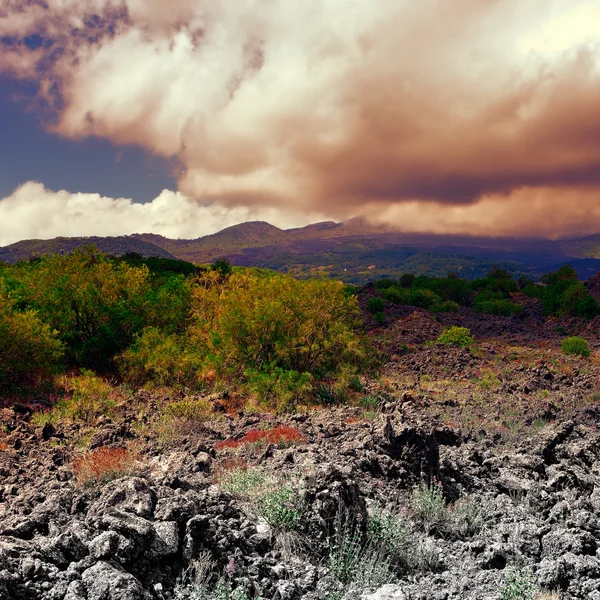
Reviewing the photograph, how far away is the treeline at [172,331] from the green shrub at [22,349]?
36 millimetres

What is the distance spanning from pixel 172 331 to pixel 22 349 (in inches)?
300

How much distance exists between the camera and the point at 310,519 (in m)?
5.07

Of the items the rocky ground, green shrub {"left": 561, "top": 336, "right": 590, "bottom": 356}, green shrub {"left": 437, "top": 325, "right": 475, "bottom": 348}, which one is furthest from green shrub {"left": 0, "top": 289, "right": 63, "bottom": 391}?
green shrub {"left": 561, "top": 336, "right": 590, "bottom": 356}

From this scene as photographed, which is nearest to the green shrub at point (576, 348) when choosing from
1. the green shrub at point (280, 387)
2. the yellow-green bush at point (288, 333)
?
the yellow-green bush at point (288, 333)

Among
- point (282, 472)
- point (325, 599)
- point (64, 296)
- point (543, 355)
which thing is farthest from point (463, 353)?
point (325, 599)

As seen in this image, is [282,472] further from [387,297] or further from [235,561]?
[387,297]

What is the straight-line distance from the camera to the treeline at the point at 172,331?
17219 millimetres

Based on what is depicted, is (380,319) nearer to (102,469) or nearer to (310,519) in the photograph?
(102,469)

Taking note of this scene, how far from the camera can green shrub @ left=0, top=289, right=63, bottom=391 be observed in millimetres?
16641

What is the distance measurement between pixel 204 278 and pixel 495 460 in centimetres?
2003

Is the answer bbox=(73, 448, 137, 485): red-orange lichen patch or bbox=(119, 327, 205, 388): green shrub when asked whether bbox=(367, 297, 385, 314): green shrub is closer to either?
bbox=(119, 327, 205, 388): green shrub

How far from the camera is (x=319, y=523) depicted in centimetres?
508

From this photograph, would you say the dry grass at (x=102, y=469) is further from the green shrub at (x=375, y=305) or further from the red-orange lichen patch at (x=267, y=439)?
the green shrub at (x=375, y=305)

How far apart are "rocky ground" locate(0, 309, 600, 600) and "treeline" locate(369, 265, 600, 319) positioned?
38.8 meters
